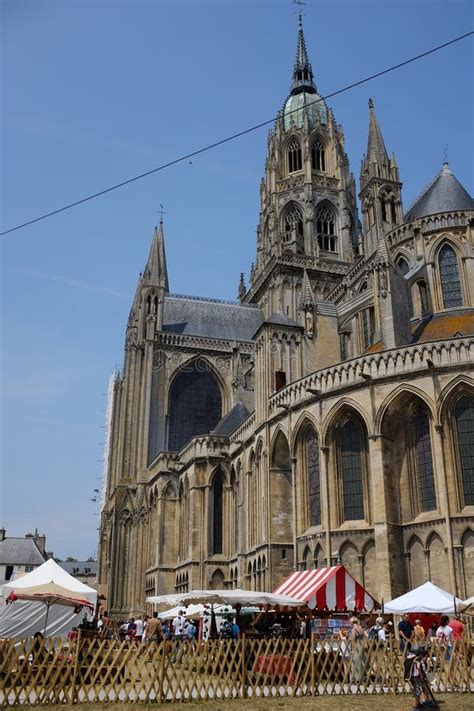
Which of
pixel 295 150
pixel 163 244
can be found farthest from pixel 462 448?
pixel 295 150

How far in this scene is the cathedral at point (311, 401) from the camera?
2425 cm

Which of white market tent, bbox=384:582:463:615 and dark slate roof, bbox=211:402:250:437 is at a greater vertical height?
dark slate roof, bbox=211:402:250:437

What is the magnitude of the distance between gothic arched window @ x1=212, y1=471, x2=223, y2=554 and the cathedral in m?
0.11

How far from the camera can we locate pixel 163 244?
56.6 m

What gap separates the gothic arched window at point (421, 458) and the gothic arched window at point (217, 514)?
15.5 meters

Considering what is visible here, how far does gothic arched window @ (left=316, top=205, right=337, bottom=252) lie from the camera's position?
2238 inches

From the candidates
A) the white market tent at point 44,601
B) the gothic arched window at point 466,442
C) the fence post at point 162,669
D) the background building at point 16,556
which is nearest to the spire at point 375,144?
the gothic arched window at point 466,442

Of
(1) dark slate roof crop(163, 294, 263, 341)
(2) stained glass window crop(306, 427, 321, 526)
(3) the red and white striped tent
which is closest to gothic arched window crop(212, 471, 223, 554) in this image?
(2) stained glass window crop(306, 427, 321, 526)

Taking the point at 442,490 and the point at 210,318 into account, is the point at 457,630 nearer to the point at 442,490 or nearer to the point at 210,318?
the point at 442,490

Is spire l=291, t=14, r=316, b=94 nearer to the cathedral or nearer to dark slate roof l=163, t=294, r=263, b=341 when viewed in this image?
the cathedral

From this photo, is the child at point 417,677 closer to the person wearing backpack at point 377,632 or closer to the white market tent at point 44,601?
the person wearing backpack at point 377,632

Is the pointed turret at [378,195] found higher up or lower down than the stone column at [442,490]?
higher up

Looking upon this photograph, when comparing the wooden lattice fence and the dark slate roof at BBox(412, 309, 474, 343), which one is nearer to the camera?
the wooden lattice fence

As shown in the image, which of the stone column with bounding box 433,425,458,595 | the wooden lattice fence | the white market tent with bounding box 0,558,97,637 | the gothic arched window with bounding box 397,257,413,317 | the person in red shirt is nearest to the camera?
the wooden lattice fence
